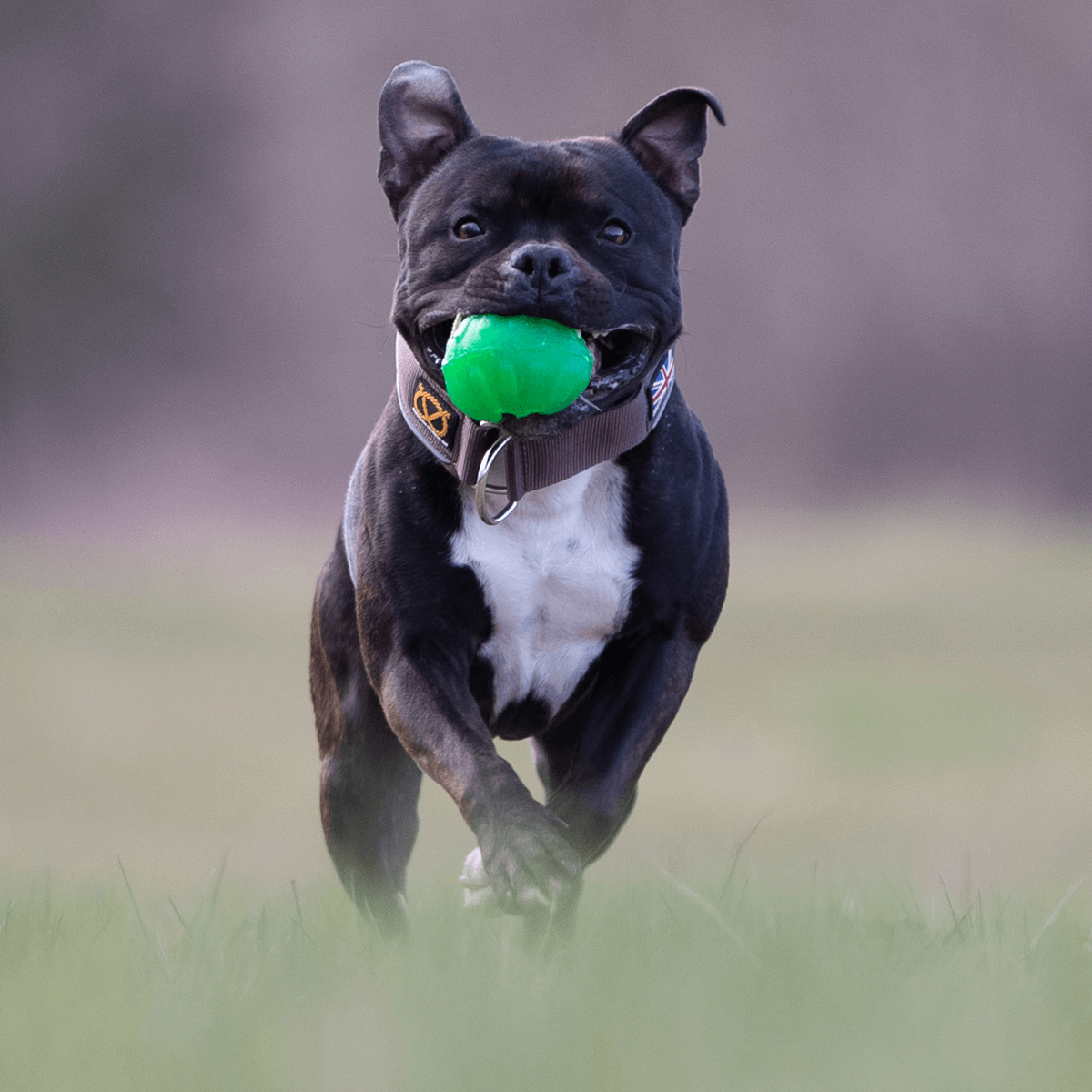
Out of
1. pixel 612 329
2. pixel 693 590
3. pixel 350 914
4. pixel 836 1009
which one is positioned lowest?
pixel 350 914

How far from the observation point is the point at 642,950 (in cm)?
288

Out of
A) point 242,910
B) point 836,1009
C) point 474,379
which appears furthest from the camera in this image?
point 242,910

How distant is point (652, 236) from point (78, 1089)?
1791mm

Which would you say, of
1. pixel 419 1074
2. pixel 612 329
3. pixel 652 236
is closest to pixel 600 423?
pixel 612 329

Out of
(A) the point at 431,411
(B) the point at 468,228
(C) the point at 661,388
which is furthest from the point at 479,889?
(B) the point at 468,228

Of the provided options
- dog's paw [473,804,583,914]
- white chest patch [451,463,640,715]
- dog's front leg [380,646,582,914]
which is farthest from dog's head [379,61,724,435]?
dog's paw [473,804,583,914]

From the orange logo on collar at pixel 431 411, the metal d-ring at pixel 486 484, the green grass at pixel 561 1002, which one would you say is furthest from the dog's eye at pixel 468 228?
the green grass at pixel 561 1002

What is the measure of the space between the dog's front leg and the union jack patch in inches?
24.2

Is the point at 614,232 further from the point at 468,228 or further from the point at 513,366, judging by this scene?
the point at 513,366

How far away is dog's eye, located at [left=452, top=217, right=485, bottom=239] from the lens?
2.91m

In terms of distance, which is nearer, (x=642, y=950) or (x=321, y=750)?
(x=642, y=950)

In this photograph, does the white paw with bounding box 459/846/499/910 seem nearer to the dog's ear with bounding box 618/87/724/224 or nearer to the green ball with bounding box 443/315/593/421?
the green ball with bounding box 443/315/593/421

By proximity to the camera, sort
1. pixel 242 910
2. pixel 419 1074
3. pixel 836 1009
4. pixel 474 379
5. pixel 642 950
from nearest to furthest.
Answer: pixel 419 1074, pixel 836 1009, pixel 474 379, pixel 642 950, pixel 242 910

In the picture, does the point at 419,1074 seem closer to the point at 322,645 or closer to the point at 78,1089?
the point at 78,1089
